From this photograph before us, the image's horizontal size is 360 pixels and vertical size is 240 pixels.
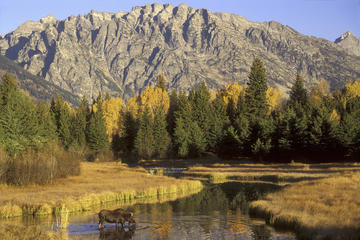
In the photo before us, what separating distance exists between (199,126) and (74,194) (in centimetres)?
8742

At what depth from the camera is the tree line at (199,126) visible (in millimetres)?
85062

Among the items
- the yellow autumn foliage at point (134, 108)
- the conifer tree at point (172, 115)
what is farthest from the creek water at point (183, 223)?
the yellow autumn foliage at point (134, 108)

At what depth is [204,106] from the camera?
134375mm

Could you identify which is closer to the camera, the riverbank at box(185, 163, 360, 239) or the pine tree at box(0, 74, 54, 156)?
the riverbank at box(185, 163, 360, 239)

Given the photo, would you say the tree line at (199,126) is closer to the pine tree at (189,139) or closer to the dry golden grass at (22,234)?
the pine tree at (189,139)

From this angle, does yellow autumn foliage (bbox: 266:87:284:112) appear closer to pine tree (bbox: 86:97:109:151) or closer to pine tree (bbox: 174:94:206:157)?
pine tree (bbox: 174:94:206:157)

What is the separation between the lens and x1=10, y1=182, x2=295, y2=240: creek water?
1144 inches

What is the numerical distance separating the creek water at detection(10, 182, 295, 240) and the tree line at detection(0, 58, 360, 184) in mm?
23011

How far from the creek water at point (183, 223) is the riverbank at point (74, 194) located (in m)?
2.40

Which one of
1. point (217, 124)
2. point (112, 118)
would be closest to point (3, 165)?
point (217, 124)

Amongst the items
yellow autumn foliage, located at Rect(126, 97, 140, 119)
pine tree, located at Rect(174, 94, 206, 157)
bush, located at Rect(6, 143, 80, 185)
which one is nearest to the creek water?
bush, located at Rect(6, 143, 80, 185)

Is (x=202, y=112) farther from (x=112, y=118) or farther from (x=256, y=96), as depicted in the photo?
(x=112, y=118)

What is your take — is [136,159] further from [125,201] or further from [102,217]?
[102,217]

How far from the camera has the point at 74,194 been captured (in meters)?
45.0
